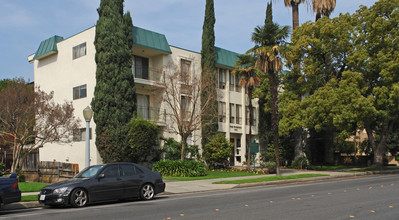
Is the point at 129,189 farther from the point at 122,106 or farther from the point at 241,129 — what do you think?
the point at 241,129

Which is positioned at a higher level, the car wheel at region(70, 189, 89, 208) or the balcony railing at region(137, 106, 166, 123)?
the balcony railing at region(137, 106, 166, 123)

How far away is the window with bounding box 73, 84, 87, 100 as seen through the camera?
94.6ft

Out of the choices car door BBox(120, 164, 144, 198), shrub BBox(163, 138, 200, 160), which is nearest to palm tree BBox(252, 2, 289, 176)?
shrub BBox(163, 138, 200, 160)

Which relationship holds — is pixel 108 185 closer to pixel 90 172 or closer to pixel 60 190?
pixel 90 172

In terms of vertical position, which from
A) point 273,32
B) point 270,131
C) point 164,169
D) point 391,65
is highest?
point 273,32

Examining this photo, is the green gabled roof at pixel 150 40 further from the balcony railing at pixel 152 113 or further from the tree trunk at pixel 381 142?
the tree trunk at pixel 381 142

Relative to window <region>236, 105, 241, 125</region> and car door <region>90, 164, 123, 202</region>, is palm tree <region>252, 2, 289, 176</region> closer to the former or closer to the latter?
window <region>236, 105, 241, 125</region>

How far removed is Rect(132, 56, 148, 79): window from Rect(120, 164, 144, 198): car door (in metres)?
17.5

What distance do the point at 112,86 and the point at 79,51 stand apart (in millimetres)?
5413

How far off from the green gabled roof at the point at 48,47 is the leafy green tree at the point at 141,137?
10.3 metres

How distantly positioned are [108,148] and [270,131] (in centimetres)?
1787

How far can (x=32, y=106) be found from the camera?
21.1 metres

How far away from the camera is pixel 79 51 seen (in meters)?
29.5

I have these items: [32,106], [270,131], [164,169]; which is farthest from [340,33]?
[32,106]
